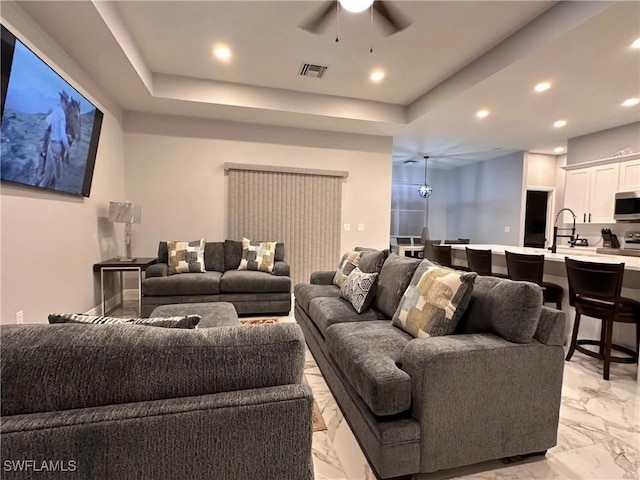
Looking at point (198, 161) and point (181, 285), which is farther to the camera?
point (198, 161)

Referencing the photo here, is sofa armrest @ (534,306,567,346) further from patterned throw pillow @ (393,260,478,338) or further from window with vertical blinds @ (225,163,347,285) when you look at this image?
window with vertical blinds @ (225,163,347,285)

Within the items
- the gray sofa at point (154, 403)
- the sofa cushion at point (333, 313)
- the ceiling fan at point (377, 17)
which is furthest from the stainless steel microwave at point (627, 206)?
the gray sofa at point (154, 403)

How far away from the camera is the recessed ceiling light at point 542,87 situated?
12.1 feet

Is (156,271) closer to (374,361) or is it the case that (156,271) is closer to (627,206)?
(374,361)

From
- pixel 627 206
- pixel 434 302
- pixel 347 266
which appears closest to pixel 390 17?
pixel 347 266

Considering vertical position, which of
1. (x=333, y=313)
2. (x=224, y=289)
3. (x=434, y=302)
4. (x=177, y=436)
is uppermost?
(x=434, y=302)

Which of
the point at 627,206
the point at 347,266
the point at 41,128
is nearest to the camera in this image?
the point at 41,128

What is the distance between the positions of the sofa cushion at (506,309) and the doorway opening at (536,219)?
21.3 feet

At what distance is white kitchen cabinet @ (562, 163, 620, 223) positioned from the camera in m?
5.16

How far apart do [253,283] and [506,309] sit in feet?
9.51

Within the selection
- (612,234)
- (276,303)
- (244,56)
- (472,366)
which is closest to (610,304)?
(472,366)

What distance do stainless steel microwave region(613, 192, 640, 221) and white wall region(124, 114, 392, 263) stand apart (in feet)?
13.0

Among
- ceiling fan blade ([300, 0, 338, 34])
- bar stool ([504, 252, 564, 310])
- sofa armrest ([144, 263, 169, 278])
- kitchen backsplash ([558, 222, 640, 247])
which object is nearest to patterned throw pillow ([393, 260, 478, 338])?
bar stool ([504, 252, 564, 310])

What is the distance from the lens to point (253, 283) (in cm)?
394
